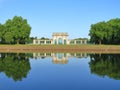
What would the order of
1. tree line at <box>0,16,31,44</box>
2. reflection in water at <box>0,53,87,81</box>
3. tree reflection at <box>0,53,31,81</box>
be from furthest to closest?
tree line at <box>0,16,31,44</box> → reflection in water at <box>0,53,87,81</box> → tree reflection at <box>0,53,31,81</box>

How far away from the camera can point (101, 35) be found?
81.1 metres

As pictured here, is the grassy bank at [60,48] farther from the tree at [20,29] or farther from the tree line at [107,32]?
the tree line at [107,32]

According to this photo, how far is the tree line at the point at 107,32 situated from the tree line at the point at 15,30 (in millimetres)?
21880

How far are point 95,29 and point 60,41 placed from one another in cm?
2414

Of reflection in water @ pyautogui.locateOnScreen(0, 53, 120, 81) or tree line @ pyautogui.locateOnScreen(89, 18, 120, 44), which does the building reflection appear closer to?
reflection in water @ pyautogui.locateOnScreen(0, 53, 120, 81)

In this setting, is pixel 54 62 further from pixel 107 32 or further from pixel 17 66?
pixel 107 32

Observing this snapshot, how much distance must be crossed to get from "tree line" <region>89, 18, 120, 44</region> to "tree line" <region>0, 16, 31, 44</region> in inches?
861

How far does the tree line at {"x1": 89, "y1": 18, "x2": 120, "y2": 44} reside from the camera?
79500 millimetres

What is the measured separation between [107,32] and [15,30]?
Result: 28201 mm

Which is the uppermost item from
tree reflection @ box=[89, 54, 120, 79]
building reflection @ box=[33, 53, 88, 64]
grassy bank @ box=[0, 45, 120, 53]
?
grassy bank @ box=[0, 45, 120, 53]

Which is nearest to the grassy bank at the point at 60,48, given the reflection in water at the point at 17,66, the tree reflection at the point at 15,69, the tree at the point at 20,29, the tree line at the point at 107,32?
the tree at the point at 20,29

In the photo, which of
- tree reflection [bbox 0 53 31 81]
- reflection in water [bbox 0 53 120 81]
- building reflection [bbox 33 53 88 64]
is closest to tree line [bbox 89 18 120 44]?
building reflection [bbox 33 53 88 64]

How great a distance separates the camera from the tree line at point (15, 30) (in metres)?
78.1

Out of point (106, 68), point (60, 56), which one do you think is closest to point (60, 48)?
point (60, 56)
